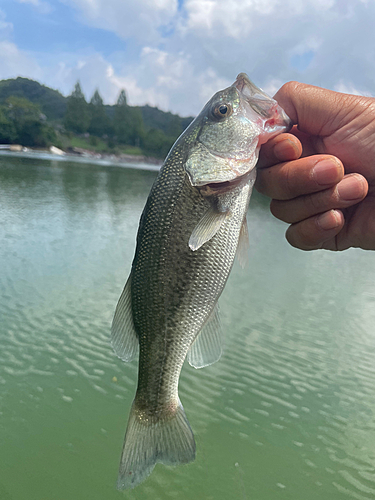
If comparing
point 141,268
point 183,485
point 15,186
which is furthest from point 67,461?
point 15,186

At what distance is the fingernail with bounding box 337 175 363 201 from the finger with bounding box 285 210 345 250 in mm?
183

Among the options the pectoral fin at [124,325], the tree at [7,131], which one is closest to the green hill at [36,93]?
the tree at [7,131]

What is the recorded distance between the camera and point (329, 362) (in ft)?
21.7

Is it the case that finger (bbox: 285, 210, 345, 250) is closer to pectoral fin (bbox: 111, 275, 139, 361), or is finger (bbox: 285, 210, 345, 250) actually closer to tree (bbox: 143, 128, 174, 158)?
pectoral fin (bbox: 111, 275, 139, 361)

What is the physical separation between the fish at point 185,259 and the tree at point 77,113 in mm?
109574

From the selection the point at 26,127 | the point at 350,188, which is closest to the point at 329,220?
the point at 350,188

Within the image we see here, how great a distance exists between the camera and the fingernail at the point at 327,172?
2.33m

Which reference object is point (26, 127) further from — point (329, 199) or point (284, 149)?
point (329, 199)

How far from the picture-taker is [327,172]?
7.72 feet

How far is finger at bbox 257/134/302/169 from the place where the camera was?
237 cm

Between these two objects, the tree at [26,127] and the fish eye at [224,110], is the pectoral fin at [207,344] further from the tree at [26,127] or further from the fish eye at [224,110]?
the tree at [26,127]

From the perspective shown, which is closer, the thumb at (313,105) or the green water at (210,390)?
the thumb at (313,105)

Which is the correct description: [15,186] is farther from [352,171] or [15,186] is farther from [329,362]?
[352,171]

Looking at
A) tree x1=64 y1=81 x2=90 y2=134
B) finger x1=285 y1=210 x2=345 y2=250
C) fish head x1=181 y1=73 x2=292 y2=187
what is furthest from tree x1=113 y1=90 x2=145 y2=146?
fish head x1=181 y1=73 x2=292 y2=187
